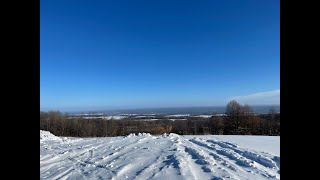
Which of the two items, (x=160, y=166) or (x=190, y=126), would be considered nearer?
(x=160, y=166)

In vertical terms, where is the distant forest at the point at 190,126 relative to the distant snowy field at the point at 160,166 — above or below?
below

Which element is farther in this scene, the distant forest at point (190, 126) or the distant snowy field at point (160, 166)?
the distant forest at point (190, 126)

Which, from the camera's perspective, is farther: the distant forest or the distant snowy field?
the distant forest

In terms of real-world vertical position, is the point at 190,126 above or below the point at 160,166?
below

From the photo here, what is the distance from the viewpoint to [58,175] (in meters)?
5.41

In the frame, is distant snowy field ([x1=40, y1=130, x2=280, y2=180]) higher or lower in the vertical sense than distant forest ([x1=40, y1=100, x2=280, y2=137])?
higher
